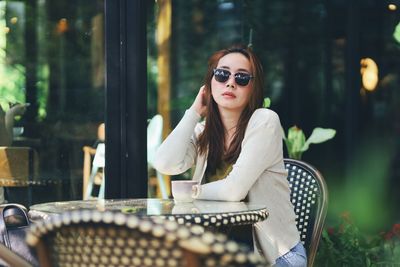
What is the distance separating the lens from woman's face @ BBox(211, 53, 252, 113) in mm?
3117

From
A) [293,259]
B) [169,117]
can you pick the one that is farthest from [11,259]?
[169,117]

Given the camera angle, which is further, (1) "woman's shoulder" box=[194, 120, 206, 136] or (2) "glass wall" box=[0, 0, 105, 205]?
(2) "glass wall" box=[0, 0, 105, 205]

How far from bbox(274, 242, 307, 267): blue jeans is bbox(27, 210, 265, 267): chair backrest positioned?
53.7 inches

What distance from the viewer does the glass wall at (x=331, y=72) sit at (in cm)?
646

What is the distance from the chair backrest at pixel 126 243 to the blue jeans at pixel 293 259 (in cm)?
136

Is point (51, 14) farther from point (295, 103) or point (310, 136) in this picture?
point (295, 103)

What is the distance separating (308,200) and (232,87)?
63cm

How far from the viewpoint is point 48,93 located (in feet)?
15.7

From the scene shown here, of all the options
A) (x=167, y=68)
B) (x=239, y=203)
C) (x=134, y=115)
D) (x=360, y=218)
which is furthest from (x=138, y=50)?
(x=360, y=218)

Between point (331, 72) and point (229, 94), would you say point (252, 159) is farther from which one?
point (331, 72)

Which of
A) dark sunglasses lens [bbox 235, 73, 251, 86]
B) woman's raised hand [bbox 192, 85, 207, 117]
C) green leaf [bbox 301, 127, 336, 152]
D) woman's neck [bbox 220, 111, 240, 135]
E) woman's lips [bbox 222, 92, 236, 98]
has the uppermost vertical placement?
dark sunglasses lens [bbox 235, 73, 251, 86]

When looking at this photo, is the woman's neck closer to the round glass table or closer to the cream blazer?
the cream blazer

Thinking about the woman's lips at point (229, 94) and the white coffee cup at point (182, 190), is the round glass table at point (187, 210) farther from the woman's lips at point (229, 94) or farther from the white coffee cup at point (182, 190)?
the woman's lips at point (229, 94)

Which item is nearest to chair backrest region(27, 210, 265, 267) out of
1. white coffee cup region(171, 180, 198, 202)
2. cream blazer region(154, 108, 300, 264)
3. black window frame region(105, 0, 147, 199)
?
white coffee cup region(171, 180, 198, 202)
